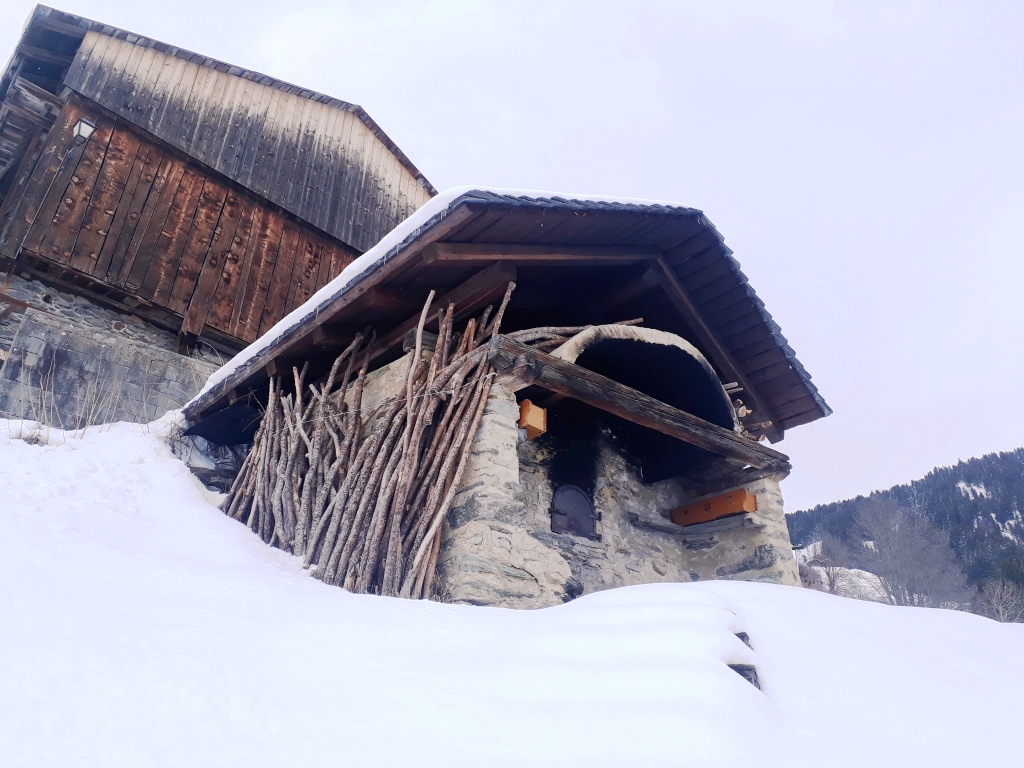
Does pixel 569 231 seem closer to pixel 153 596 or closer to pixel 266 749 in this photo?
pixel 153 596

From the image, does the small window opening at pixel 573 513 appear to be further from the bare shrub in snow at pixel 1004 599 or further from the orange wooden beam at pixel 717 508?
the bare shrub in snow at pixel 1004 599

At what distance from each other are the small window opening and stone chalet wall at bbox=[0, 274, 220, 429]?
5.52m

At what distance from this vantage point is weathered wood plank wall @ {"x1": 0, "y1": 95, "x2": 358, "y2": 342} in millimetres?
8711

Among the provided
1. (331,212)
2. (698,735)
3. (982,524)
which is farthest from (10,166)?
(982,524)

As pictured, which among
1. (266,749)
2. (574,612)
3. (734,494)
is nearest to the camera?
(266,749)

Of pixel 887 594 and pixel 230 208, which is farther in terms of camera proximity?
pixel 887 594

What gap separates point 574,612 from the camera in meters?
3.22

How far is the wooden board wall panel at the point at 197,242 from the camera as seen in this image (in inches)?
373

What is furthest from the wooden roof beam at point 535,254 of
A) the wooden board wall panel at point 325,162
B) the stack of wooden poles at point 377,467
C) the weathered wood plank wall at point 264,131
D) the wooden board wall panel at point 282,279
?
the wooden board wall panel at point 325,162

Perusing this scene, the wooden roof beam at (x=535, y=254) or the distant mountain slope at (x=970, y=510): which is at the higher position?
the distant mountain slope at (x=970, y=510)

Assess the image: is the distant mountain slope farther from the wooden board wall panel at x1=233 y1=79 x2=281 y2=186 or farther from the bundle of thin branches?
the wooden board wall panel at x1=233 y1=79 x2=281 y2=186

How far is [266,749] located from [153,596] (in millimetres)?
1307

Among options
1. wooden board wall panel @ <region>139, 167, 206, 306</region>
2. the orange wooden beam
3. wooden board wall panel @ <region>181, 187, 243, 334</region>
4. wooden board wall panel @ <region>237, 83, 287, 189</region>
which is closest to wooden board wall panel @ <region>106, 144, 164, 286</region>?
wooden board wall panel @ <region>139, 167, 206, 306</region>

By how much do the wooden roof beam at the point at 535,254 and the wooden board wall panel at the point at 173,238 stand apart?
5.85 meters
